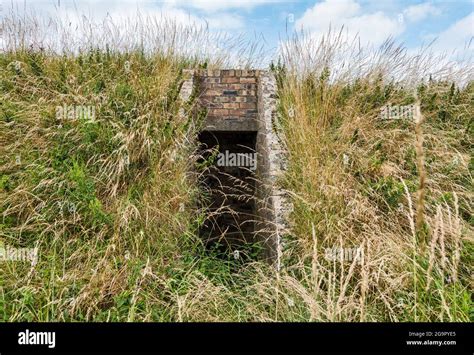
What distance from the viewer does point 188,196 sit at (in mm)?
4008

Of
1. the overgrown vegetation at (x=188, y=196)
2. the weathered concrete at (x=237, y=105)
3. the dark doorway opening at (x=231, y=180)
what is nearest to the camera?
the overgrown vegetation at (x=188, y=196)

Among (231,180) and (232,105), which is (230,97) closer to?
(232,105)

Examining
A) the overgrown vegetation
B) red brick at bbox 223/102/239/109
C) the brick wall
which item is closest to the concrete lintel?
the brick wall

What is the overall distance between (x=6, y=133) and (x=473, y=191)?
4160 millimetres

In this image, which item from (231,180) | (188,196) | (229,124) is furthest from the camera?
(231,180)

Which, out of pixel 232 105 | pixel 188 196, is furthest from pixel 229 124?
pixel 188 196

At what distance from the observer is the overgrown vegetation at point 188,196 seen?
2693 millimetres

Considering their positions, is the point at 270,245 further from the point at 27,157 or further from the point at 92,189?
the point at 27,157

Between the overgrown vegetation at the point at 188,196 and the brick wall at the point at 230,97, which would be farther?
the brick wall at the point at 230,97

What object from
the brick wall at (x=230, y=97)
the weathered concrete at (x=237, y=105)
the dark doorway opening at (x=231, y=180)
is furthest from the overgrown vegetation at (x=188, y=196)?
the dark doorway opening at (x=231, y=180)

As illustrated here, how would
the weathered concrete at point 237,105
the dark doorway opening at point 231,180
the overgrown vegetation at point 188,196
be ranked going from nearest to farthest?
the overgrown vegetation at point 188,196
the weathered concrete at point 237,105
the dark doorway opening at point 231,180

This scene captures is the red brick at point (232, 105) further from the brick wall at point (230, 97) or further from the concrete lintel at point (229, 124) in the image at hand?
the concrete lintel at point (229, 124)

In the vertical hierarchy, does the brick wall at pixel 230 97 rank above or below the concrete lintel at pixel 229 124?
above
